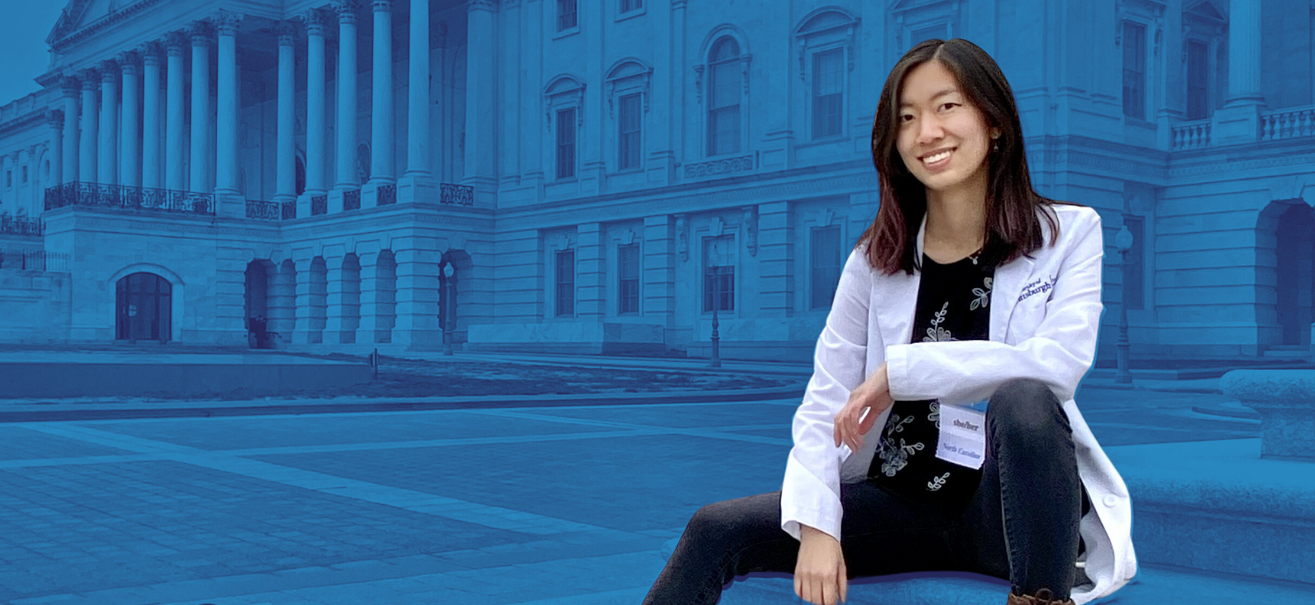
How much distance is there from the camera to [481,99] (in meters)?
45.0

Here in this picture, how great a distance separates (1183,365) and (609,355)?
14078 millimetres

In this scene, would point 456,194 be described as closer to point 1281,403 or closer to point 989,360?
point 1281,403

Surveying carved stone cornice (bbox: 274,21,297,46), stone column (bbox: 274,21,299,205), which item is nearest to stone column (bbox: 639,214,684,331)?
stone column (bbox: 274,21,299,205)

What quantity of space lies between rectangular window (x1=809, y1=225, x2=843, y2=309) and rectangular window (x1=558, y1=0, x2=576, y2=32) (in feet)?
42.2

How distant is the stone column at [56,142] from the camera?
6538 cm

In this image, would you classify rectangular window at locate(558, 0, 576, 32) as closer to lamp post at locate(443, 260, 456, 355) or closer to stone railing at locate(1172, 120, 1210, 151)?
lamp post at locate(443, 260, 456, 355)

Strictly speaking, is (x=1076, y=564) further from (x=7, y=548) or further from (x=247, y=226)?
(x=247, y=226)

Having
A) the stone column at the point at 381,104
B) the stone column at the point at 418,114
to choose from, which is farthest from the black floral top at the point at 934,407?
the stone column at the point at 381,104

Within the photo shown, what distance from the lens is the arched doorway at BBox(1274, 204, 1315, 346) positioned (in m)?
29.5

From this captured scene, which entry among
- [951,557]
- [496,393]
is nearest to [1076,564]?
[951,557]

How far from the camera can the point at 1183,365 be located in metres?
25.4

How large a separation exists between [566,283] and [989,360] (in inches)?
1546

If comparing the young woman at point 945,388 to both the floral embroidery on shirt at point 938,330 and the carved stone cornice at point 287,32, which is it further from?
the carved stone cornice at point 287,32

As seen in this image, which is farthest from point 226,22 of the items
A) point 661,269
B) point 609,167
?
point 661,269
